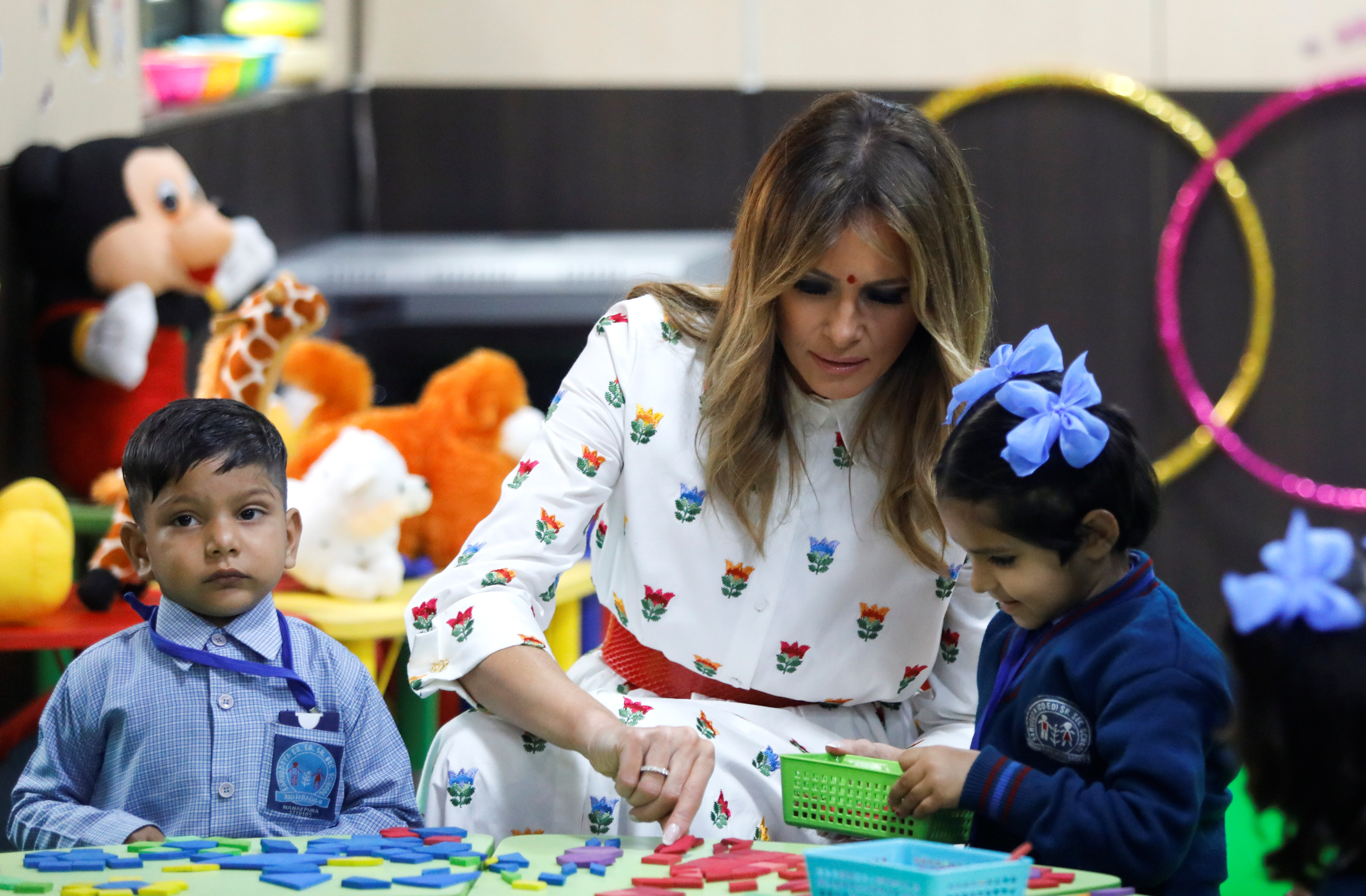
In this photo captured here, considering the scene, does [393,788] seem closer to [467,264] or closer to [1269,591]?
[1269,591]

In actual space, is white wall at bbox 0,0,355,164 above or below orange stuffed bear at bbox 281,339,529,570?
above

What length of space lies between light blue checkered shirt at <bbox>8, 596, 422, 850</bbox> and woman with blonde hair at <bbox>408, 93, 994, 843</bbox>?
0.13m

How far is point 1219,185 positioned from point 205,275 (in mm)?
2384

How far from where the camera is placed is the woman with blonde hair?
54.7 inches

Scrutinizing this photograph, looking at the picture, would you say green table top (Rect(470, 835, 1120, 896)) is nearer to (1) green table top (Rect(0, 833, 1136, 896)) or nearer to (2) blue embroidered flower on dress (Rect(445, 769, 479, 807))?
(1) green table top (Rect(0, 833, 1136, 896))

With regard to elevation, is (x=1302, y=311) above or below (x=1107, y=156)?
below

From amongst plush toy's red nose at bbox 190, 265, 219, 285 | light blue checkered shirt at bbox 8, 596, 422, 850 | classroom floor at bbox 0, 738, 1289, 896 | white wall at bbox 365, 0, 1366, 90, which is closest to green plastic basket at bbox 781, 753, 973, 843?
light blue checkered shirt at bbox 8, 596, 422, 850

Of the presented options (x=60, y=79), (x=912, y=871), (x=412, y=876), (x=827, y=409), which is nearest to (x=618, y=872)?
(x=412, y=876)

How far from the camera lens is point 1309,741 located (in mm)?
942

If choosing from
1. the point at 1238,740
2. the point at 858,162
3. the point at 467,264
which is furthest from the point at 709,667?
the point at 467,264

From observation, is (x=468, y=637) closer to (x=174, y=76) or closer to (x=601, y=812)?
(x=601, y=812)

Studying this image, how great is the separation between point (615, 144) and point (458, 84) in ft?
1.36

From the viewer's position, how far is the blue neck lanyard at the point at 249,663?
1306 mm

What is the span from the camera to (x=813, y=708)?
153 centimetres
